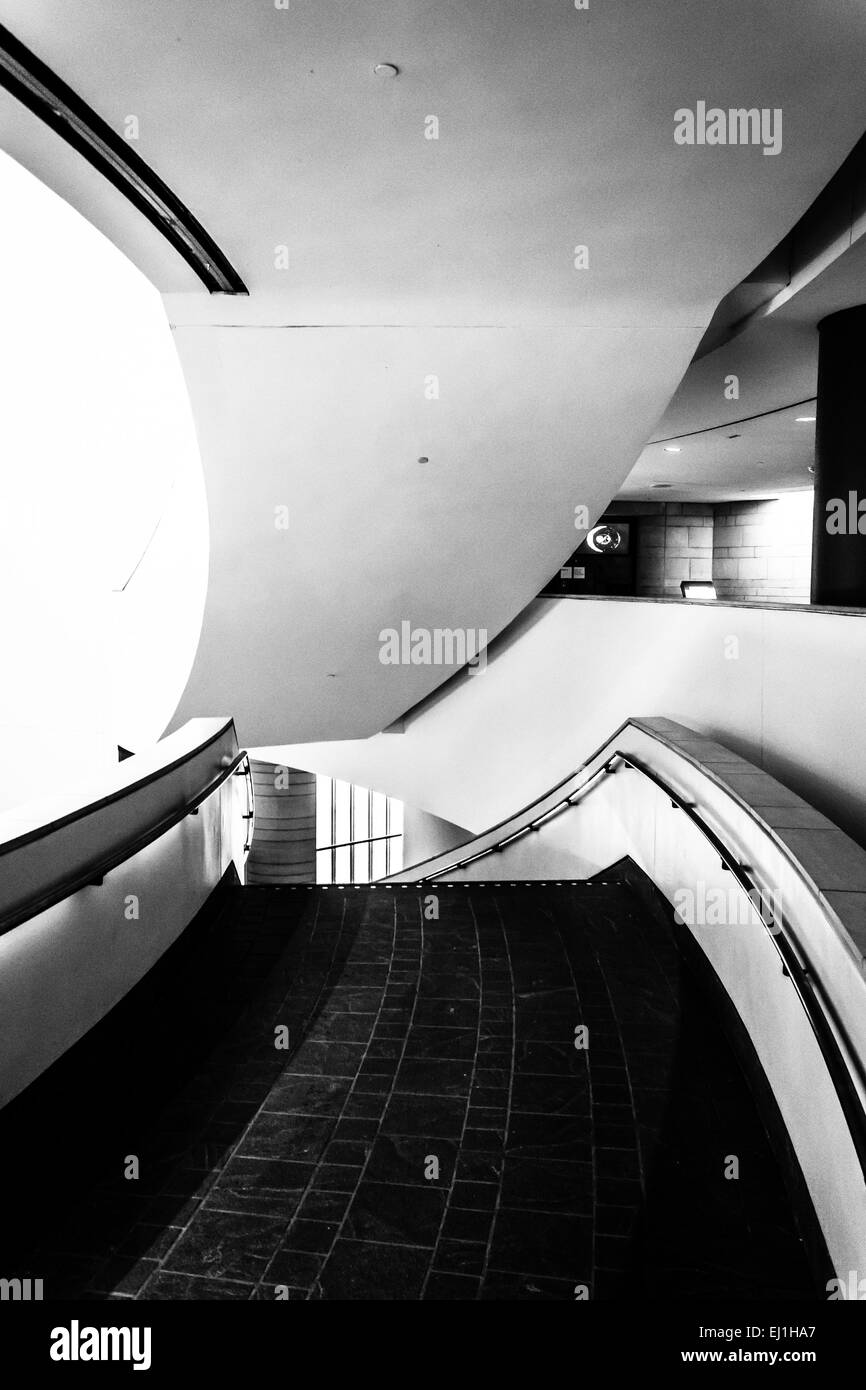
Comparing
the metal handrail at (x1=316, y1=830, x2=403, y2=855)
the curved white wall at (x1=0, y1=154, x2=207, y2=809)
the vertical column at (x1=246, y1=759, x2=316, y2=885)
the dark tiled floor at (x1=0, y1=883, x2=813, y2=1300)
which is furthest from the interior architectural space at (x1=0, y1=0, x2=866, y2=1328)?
the metal handrail at (x1=316, y1=830, x2=403, y2=855)

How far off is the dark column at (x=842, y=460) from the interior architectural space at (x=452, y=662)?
0.04m

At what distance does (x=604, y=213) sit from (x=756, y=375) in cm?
563

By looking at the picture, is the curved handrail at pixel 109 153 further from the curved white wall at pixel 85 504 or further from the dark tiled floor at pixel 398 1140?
the dark tiled floor at pixel 398 1140

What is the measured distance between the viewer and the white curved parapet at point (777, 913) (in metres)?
2.55

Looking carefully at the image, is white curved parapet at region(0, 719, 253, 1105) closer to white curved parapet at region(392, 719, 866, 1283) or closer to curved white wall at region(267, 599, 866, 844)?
white curved parapet at region(392, 719, 866, 1283)

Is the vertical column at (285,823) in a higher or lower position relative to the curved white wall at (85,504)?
lower

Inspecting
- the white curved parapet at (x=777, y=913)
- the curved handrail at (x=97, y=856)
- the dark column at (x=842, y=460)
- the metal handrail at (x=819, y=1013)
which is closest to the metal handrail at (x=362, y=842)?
the dark column at (x=842, y=460)

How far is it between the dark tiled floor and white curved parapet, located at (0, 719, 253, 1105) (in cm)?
15

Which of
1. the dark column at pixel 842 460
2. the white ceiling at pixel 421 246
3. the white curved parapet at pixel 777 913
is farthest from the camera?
the dark column at pixel 842 460

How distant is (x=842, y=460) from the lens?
28.5 ft

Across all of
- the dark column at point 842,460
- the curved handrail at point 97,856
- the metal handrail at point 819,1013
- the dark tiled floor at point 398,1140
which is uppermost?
the dark column at point 842,460
